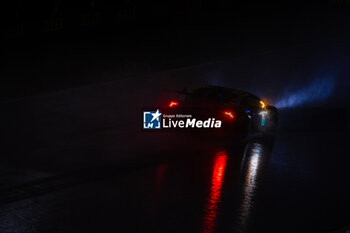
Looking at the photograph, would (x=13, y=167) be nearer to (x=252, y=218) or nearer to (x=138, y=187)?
(x=138, y=187)

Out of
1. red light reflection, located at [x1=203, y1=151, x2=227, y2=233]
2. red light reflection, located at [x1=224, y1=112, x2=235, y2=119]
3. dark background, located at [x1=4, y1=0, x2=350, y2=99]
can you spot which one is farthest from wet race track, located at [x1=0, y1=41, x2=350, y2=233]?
dark background, located at [x1=4, y1=0, x2=350, y2=99]

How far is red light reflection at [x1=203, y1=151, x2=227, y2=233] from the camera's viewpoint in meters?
5.22

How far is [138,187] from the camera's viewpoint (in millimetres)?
6879

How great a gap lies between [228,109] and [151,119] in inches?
76.3

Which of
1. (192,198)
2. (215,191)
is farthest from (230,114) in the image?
(192,198)

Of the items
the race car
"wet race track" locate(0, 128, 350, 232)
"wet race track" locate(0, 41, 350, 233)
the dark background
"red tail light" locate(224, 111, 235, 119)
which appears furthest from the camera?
the dark background

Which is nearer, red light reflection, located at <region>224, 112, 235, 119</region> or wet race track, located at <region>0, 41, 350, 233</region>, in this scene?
wet race track, located at <region>0, 41, 350, 233</region>

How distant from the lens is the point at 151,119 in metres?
11.3

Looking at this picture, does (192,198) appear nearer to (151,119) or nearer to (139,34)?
(151,119)

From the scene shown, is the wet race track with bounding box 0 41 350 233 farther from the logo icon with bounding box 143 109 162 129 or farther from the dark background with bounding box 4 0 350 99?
the dark background with bounding box 4 0 350 99

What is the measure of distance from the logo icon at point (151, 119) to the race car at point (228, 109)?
1.11ft

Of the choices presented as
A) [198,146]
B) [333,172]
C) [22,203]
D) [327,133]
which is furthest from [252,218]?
[327,133]

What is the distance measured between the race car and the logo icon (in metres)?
0.34

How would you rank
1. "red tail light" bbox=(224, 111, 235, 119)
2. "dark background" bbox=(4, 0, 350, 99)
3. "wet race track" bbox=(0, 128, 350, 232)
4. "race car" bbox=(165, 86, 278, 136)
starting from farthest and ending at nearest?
"dark background" bbox=(4, 0, 350, 99) < "red tail light" bbox=(224, 111, 235, 119) < "race car" bbox=(165, 86, 278, 136) < "wet race track" bbox=(0, 128, 350, 232)
